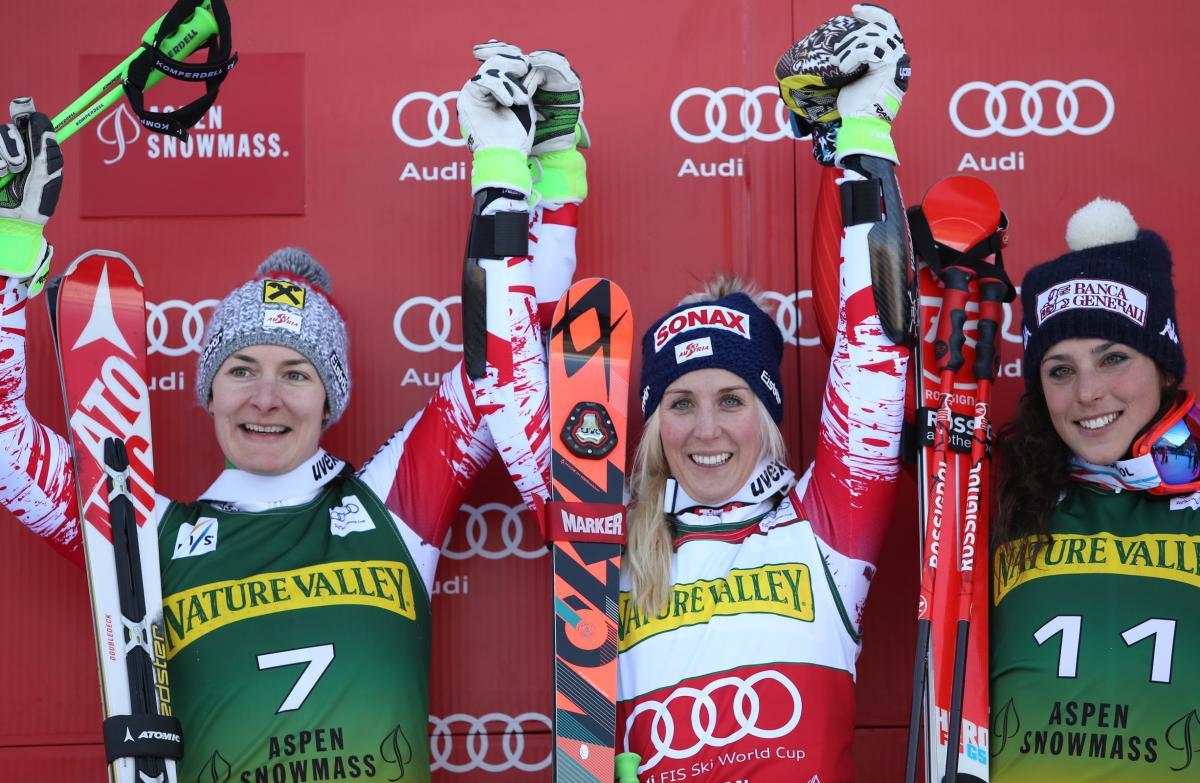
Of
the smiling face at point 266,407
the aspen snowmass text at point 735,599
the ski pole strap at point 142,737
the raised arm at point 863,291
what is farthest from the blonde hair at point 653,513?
the ski pole strap at point 142,737

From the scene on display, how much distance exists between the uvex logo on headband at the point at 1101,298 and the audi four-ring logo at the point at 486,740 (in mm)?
1578

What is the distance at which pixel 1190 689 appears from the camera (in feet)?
8.16

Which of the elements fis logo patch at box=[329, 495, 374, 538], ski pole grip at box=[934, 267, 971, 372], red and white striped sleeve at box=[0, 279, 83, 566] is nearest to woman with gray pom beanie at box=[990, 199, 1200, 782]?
ski pole grip at box=[934, 267, 971, 372]

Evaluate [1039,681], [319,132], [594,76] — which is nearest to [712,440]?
[1039,681]

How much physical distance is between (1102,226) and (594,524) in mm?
1250

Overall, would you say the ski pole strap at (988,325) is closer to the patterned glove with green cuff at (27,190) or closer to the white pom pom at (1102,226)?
the white pom pom at (1102,226)

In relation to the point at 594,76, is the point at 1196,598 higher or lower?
lower

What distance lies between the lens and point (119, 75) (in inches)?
116

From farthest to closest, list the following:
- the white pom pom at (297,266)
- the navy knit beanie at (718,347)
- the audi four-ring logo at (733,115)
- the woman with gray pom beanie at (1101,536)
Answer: the audi four-ring logo at (733,115)
the white pom pom at (297,266)
the navy knit beanie at (718,347)
the woman with gray pom beanie at (1101,536)

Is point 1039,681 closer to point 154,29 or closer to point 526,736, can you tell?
point 526,736

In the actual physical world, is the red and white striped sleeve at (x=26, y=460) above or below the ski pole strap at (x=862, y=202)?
below

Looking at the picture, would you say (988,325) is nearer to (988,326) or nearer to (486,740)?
(988,326)

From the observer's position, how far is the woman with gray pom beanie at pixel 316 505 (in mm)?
2707

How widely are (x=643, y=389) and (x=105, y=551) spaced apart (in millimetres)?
1216
